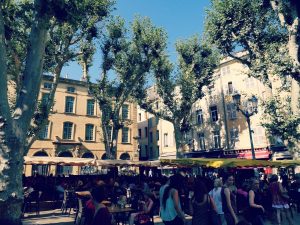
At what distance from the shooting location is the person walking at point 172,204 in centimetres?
502

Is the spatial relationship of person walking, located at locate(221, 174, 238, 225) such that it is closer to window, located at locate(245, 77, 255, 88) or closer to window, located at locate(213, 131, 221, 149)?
window, located at locate(245, 77, 255, 88)

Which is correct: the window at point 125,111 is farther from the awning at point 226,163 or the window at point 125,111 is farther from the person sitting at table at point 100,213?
the person sitting at table at point 100,213

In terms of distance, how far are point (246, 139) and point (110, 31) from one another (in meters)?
16.2

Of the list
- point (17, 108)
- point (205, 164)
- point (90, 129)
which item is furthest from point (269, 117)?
point (90, 129)

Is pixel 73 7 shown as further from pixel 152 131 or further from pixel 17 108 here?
pixel 152 131

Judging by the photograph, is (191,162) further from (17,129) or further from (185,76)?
(185,76)

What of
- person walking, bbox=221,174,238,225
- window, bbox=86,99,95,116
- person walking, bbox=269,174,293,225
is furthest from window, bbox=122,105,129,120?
person walking, bbox=221,174,238,225

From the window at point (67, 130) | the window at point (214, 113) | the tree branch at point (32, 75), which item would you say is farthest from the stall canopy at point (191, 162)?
the window at point (214, 113)

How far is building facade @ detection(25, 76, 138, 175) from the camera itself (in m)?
A: 26.8

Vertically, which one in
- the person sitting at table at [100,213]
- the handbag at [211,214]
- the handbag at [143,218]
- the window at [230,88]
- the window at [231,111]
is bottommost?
the handbag at [143,218]

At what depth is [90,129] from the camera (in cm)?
3016

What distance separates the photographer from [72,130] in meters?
28.6

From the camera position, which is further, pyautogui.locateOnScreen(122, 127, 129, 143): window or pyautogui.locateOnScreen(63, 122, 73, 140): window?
pyautogui.locateOnScreen(122, 127, 129, 143): window

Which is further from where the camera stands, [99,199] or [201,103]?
[201,103]
